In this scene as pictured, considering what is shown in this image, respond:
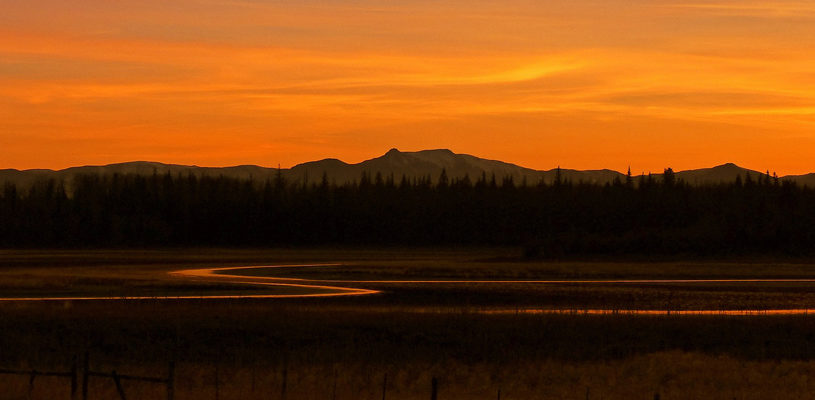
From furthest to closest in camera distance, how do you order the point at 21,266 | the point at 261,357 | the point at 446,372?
the point at 21,266, the point at 261,357, the point at 446,372

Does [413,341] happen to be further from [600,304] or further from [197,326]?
[600,304]

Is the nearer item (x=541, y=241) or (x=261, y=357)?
(x=261, y=357)

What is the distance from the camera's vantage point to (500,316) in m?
50.1

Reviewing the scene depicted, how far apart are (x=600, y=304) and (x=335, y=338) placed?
20279mm

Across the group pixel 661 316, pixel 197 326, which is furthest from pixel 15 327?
pixel 661 316

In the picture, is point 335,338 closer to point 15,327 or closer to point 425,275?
point 15,327

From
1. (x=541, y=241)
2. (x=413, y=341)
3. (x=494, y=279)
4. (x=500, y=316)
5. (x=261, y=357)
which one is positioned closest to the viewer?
(x=261, y=357)

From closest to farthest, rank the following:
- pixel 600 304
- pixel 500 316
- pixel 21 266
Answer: pixel 500 316
pixel 600 304
pixel 21 266

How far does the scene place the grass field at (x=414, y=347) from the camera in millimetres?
33469

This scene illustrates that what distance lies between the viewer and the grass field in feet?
110

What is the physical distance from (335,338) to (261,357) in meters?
4.67

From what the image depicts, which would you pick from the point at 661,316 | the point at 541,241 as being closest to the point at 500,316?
the point at 661,316

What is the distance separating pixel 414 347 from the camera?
1657 inches

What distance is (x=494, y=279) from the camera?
273ft
